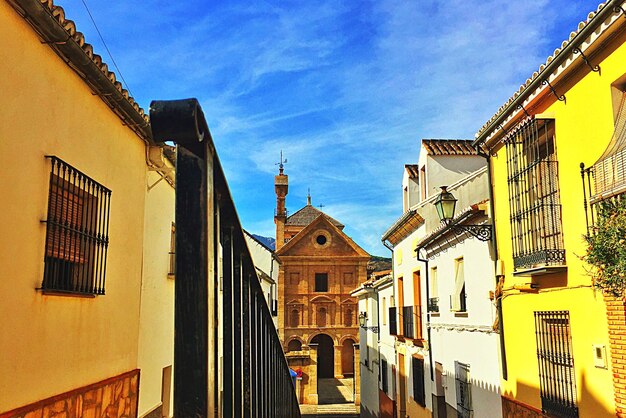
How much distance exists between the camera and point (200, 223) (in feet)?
3.85

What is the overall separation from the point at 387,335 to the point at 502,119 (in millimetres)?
12247

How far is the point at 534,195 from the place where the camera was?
24.4 feet

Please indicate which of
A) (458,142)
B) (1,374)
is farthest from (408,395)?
(1,374)

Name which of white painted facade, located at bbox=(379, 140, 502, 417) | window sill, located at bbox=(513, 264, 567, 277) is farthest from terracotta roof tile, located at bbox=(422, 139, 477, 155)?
window sill, located at bbox=(513, 264, 567, 277)

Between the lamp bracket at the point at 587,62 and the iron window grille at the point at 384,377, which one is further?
the iron window grille at the point at 384,377

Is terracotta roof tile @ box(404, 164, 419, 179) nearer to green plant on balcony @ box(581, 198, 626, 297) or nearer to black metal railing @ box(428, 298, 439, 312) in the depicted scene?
black metal railing @ box(428, 298, 439, 312)

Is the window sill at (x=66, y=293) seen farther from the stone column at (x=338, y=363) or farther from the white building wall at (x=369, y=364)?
the stone column at (x=338, y=363)

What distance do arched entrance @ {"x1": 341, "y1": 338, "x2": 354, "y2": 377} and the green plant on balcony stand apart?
3359 cm

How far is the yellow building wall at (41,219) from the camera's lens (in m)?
4.46

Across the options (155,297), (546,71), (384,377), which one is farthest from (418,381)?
(546,71)

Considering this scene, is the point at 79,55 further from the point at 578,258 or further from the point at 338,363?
the point at 338,363

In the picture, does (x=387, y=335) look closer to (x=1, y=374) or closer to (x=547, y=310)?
(x=547, y=310)

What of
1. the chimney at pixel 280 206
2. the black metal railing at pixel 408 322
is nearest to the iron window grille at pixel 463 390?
the black metal railing at pixel 408 322

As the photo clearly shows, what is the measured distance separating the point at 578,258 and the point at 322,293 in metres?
32.7
